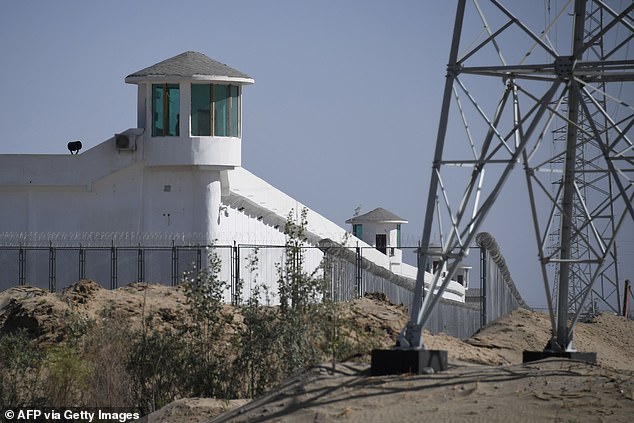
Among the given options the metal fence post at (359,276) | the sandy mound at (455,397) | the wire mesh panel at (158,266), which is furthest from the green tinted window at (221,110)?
the sandy mound at (455,397)

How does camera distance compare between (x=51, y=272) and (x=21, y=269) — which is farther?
(x=21, y=269)

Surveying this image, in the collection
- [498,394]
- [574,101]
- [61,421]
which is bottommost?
[61,421]

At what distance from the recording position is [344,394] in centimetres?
1305

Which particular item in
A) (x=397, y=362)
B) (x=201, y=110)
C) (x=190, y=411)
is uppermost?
(x=201, y=110)

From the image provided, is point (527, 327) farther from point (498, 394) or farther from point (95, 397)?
point (498, 394)

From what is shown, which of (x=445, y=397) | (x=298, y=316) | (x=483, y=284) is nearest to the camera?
(x=445, y=397)

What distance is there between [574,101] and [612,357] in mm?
10372

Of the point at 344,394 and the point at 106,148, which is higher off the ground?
the point at 106,148

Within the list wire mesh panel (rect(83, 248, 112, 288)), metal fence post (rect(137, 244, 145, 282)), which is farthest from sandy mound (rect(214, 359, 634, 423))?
wire mesh panel (rect(83, 248, 112, 288))

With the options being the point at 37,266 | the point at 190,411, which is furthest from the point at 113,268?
the point at 190,411

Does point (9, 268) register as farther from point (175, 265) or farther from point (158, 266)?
point (175, 265)

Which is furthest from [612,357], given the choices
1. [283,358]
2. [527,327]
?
[283,358]

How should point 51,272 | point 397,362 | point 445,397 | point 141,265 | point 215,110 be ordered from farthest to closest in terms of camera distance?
point 215,110 → point 51,272 → point 141,265 → point 397,362 → point 445,397

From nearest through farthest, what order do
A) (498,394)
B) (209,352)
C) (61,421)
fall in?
(498,394) → (61,421) → (209,352)
